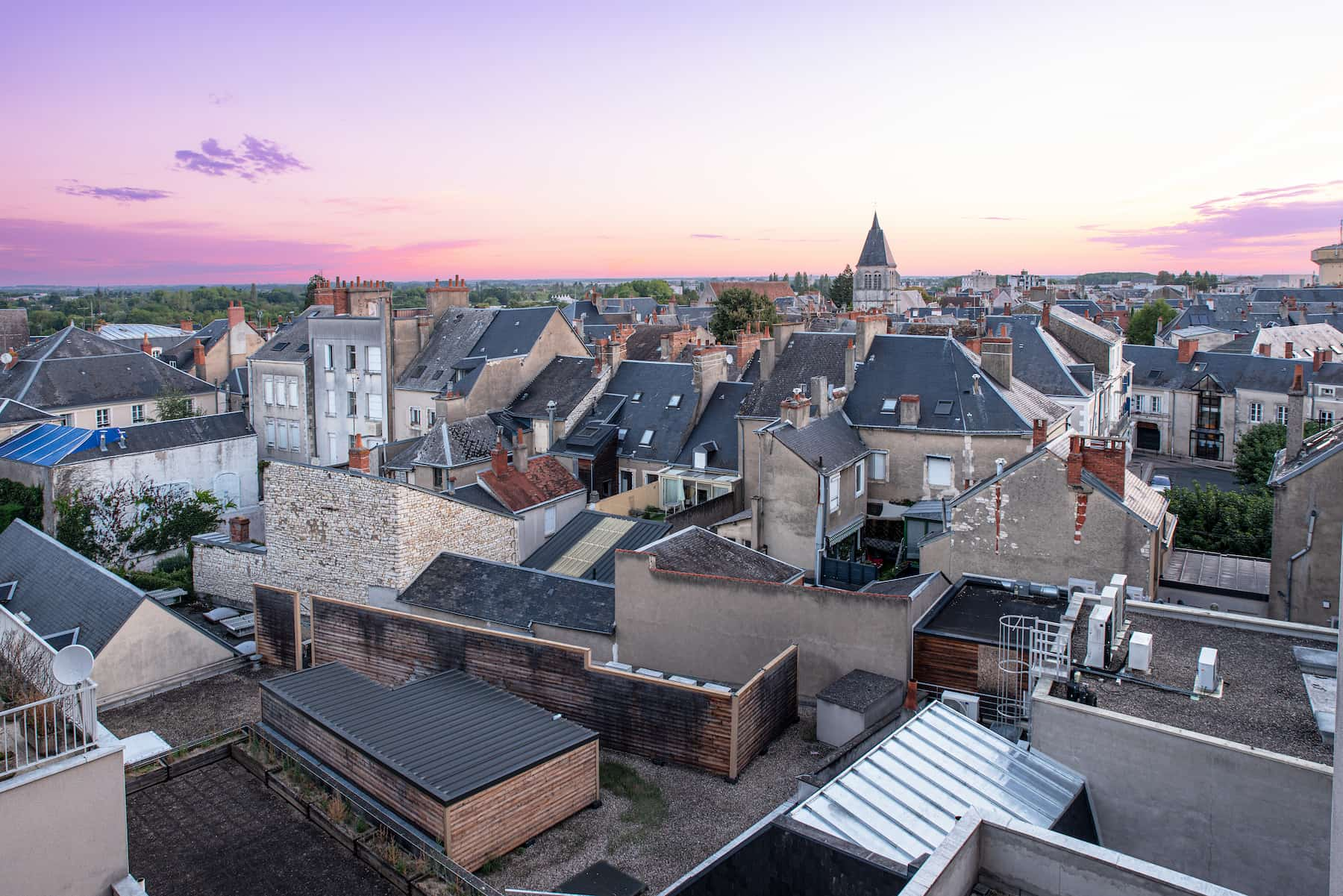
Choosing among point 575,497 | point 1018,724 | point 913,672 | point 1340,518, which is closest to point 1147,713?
point 1018,724

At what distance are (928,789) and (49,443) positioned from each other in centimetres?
3591

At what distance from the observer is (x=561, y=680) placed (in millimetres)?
17125

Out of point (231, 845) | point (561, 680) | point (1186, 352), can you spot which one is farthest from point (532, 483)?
point (1186, 352)

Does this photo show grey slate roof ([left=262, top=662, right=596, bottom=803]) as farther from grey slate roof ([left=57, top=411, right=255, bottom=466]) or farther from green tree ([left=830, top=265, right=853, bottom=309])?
green tree ([left=830, top=265, right=853, bottom=309])

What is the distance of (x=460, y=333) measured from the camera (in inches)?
1656

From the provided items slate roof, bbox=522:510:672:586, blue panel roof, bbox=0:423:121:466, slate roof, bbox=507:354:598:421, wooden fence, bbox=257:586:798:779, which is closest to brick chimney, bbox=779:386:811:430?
slate roof, bbox=522:510:672:586

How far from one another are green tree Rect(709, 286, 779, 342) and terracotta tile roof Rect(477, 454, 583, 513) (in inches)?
1509

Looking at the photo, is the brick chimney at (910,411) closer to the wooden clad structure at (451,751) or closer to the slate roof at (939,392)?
the slate roof at (939,392)

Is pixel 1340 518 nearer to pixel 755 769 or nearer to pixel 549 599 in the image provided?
pixel 755 769

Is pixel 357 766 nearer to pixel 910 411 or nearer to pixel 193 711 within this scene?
pixel 193 711

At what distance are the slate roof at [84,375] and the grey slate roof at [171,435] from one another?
10.5 metres

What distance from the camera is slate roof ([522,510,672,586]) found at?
80.1 ft

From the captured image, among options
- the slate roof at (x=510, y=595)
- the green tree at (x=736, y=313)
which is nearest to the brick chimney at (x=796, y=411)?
the slate roof at (x=510, y=595)

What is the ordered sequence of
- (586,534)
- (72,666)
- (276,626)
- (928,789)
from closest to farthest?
1. (72,666)
2. (928,789)
3. (276,626)
4. (586,534)
